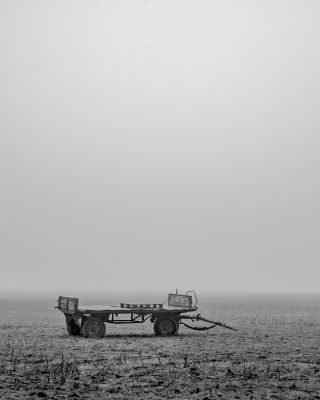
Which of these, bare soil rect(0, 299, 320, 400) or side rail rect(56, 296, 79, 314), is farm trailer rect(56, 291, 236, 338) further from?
bare soil rect(0, 299, 320, 400)

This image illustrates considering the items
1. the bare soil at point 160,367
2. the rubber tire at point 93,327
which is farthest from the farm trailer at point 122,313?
the bare soil at point 160,367

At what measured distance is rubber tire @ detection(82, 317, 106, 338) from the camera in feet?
85.8

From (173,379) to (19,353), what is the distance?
7187 millimetres

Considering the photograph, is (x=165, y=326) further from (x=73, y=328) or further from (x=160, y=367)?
(x=160, y=367)

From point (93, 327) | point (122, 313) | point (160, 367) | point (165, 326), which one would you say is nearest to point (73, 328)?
point (93, 327)

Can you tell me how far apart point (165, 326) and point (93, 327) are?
350cm

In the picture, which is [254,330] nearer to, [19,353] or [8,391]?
[19,353]

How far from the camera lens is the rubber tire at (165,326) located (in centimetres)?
2747

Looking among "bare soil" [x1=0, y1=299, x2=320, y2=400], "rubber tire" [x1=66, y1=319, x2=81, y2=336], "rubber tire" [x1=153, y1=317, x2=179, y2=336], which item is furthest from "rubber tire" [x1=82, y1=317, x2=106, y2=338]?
"rubber tire" [x1=153, y1=317, x2=179, y2=336]

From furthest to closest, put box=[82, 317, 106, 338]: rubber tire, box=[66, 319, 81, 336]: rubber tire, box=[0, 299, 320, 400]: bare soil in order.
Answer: box=[66, 319, 81, 336]: rubber tire < box=[82, 317, 106, 338]: rubber tire < box=[0, 299, 320, 400]: bare soil

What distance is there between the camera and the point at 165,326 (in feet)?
90.4

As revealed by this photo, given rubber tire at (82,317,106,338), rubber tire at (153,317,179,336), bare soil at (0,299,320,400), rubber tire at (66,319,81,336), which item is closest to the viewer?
bare soil at (0,299,320,400)

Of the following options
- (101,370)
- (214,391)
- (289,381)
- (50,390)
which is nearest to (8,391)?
(50,390)

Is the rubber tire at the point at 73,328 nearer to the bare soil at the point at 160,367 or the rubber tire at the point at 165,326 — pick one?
the bare soil at the point at 160,367
